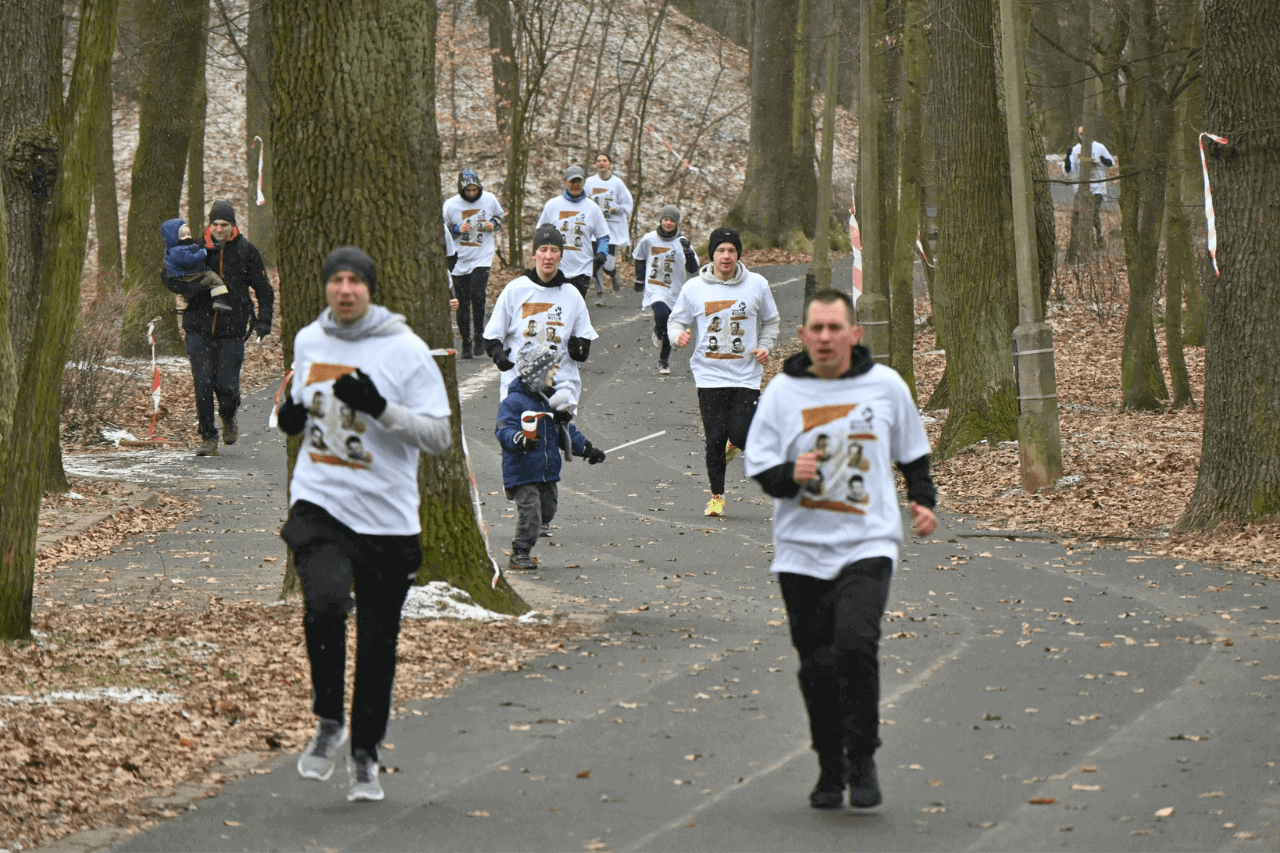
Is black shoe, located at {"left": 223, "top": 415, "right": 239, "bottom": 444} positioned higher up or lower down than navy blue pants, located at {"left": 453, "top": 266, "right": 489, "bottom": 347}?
lower down

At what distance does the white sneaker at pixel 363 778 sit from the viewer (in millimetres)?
5625

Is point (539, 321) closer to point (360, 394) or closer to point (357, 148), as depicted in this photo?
point (357, 148)

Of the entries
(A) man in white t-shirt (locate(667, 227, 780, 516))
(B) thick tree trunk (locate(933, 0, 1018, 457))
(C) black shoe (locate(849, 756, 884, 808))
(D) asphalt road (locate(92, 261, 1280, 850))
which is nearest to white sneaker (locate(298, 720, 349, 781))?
(D) asphalt road (locate(92, 261, 1280, 850))

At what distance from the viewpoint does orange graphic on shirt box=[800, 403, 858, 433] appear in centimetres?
561

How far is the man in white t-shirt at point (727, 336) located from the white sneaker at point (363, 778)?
7.23 metres

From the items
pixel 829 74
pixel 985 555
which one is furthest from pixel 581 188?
pixel 985 555

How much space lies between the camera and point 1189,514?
11641mm

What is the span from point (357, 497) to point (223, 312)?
1065 centimetres

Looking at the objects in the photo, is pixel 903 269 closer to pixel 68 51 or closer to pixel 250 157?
pixel 250 157

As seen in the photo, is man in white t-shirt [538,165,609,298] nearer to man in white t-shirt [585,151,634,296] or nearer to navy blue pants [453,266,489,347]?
navy blue pants [453,266,489,347]

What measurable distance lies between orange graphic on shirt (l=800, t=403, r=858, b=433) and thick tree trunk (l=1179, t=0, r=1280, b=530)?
21.5 ft

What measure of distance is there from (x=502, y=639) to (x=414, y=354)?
3.07 meters

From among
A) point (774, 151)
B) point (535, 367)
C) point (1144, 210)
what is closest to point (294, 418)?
point (535, 367)

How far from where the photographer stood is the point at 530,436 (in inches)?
420
